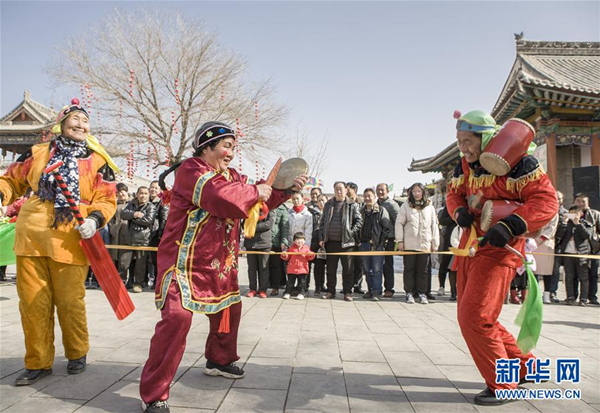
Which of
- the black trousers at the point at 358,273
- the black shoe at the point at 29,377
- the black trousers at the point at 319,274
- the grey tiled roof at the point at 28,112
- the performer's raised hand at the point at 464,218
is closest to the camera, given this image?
the black shoe at the point at 29,377

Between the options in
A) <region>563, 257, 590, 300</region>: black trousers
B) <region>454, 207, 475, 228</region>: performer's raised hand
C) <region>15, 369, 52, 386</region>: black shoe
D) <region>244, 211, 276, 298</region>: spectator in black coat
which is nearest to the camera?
<region>15, 369, 52, 386</region>: black shoe

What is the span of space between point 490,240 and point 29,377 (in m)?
3.27

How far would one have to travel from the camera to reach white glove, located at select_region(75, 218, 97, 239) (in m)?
3.11

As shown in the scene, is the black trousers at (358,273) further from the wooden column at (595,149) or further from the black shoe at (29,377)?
the wooden column at (595,149)

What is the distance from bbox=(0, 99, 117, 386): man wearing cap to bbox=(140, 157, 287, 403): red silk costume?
872 millimetres

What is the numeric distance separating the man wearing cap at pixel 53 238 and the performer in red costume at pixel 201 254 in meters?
0.79

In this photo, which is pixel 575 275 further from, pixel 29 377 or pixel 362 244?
pixel 29 377

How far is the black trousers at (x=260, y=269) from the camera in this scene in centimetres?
741

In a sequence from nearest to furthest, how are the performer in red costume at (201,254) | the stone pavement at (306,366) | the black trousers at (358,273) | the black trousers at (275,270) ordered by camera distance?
the performer in red costume at (201,254) → the stone pavement at (306,366) → the black trousers at (275,270) → the black trousers at (358,273)

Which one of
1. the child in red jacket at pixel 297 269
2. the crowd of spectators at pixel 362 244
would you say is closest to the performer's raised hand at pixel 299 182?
the crowd of spectators at pixel 362 244

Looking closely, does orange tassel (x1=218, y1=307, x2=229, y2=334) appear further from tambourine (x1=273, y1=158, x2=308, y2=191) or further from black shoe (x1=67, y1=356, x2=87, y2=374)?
black shoe (x1=67, y1=356, x2=87, y2=374)

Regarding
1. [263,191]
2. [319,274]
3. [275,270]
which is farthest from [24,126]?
[263,191]

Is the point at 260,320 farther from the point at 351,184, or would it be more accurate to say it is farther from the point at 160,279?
the point at 351,184

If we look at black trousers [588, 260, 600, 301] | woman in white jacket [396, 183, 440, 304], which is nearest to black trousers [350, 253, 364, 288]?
woman in white jacket [396, 183, 440, 304]
